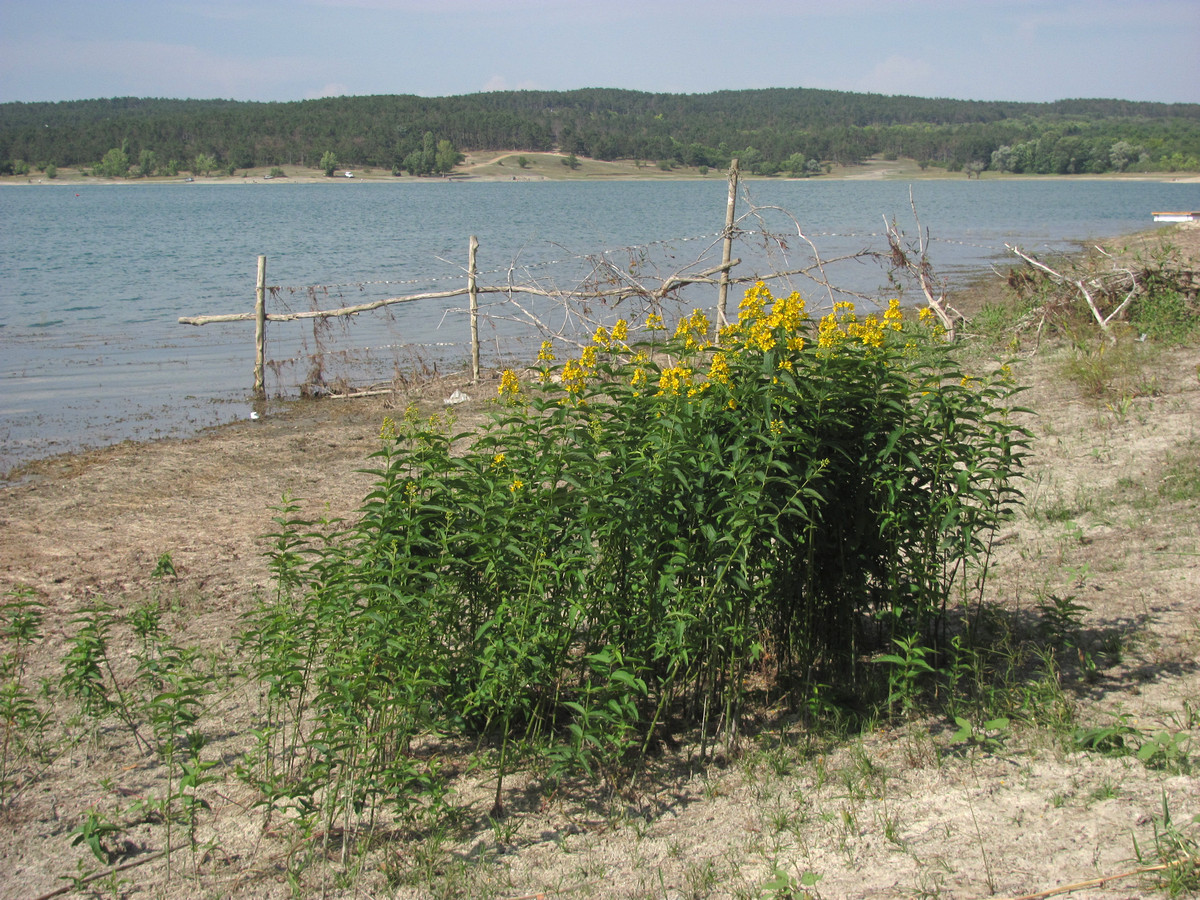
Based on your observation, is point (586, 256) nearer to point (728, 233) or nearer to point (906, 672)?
point (728, 233)

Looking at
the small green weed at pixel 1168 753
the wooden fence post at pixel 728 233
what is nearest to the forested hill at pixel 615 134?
the wooden fence post at pixel 728 233

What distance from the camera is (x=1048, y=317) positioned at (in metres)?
12.2

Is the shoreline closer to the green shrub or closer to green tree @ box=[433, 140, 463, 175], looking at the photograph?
the green shrub

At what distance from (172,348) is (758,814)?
17.4 m

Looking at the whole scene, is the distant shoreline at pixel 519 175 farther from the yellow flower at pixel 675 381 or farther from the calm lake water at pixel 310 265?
the yellow flower at pixel 675 381

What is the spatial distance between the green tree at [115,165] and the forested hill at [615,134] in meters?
0.54

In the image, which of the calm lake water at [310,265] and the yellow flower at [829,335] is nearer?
the yellow flower at [829,335]

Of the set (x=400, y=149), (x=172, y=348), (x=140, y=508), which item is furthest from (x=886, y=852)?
(x=400, y=149)

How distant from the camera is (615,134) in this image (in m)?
109

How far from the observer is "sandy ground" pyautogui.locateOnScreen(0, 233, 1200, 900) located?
320 centimetres

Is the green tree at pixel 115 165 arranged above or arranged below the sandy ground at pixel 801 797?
above

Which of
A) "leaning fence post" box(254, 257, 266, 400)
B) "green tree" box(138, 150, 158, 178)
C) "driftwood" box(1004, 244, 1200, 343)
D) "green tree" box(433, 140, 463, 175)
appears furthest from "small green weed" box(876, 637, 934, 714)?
"green tree" box(138, 150, 158, 178)

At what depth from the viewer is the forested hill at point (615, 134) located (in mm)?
101938

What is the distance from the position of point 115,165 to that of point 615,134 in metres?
59.5
